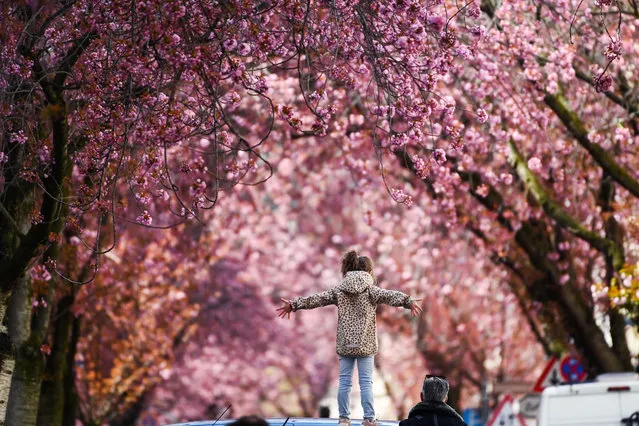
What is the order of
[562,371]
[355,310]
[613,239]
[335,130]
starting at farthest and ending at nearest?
[613,239] → [562,371] → [335,130] → [355,310]

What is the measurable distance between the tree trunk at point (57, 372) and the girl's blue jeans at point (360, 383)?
822 cm

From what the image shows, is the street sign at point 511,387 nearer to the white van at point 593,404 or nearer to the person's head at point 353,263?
the white van at point 593,404

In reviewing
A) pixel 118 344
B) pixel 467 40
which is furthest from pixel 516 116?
pixel 118 344

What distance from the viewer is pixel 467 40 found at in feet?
54.4

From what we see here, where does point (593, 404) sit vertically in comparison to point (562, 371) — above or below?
below

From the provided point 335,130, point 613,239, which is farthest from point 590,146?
point 335,130

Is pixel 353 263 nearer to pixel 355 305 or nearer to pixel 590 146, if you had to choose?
pixel 355 305

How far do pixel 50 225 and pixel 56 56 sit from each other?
163 centimetres

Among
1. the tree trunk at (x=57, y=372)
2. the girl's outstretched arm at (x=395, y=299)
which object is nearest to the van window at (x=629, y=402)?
the girl's outstretched arm at (x=395, y=299)

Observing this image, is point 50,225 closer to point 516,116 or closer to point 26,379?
point 26,379

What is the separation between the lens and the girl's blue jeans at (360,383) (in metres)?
10.3

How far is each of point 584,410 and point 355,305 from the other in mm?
3756

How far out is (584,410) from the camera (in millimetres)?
13312

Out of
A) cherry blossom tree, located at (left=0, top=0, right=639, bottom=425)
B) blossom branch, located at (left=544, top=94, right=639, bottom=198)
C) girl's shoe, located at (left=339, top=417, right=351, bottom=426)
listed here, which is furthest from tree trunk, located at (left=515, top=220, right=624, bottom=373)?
girl's shoe, located at (left=339, top=417, right=351, bottom=426)
